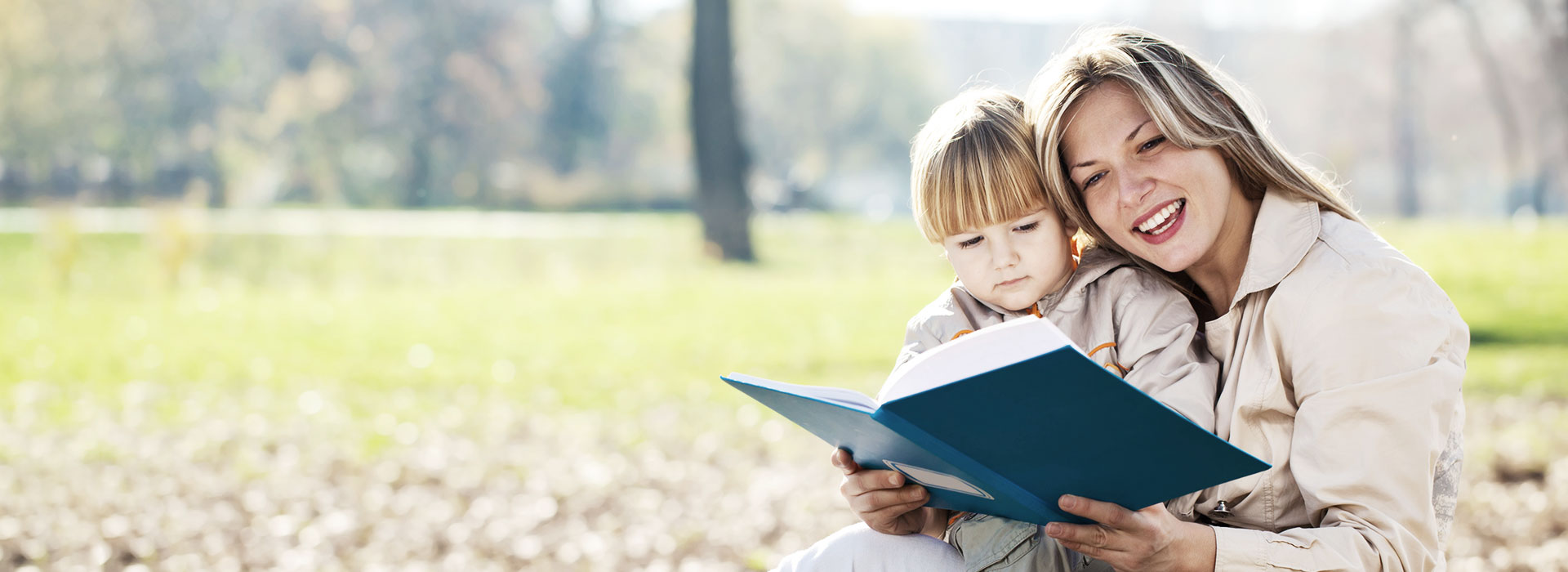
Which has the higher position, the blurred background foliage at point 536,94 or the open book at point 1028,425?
the open book at point 1028,425

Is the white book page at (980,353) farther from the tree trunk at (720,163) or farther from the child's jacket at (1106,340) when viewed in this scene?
the tree trunk at (720,163)

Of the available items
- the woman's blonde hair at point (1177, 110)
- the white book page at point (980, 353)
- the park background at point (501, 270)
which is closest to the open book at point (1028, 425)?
the white book page at point (980, 353)

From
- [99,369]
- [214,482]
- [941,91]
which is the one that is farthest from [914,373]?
[941,91]

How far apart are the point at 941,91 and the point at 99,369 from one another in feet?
140

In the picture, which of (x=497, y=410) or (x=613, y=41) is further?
(x=613, y=41)

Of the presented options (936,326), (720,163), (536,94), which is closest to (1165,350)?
(936,326)

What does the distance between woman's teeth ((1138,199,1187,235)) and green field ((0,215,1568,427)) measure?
5.81 metres

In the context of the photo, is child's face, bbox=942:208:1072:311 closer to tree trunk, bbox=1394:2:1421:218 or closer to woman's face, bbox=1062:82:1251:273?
woman's face, bbox=1062:82:1251:273

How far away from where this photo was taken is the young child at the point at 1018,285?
1990 millimetres

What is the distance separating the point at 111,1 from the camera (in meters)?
28.9

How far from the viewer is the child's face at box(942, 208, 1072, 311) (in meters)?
2.21

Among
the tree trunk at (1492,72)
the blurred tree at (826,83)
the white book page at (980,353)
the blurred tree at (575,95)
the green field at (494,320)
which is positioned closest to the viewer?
the white book page at (980,353)

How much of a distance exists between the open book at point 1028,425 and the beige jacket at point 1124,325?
0.92 ft

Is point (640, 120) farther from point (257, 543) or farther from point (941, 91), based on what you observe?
point (257, 543)
